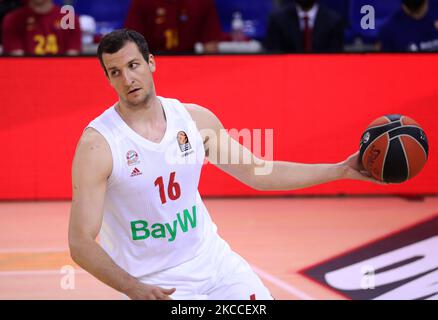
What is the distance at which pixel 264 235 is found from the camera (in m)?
8.36

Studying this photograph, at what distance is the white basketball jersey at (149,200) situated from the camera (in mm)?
4727

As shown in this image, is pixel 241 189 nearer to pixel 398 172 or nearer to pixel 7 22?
pixel 7 22

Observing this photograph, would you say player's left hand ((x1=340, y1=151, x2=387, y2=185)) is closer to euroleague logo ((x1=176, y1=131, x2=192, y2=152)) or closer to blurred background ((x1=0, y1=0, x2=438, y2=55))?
euroleague logo ((x1=176, y1=131, x2=192, y2=152))

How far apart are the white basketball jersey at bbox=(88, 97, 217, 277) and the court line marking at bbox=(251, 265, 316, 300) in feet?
5.99

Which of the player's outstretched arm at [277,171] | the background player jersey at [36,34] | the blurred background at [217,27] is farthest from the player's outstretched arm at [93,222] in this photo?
the background player jersey at [36,34]

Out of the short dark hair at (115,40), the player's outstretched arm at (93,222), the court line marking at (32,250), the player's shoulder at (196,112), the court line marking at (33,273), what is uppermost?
the short dark hair at (115,40)

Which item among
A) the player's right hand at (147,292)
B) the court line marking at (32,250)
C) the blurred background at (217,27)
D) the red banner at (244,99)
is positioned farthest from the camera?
the blurred background at (217,27)

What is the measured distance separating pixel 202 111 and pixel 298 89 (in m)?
4.56

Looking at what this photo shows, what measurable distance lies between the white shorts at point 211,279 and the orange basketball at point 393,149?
37.7 inches

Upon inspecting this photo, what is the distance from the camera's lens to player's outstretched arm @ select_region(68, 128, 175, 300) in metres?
4.37

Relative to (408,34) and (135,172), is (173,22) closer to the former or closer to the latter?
(408,34)

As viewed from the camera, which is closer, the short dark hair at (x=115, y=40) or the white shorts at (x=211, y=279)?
the short dark hair at (x=115, y=40)

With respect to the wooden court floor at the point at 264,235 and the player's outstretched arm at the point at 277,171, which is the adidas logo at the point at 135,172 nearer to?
the player's outstretched arm at the point at 277,171

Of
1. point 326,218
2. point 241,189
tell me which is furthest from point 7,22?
point 326,218
